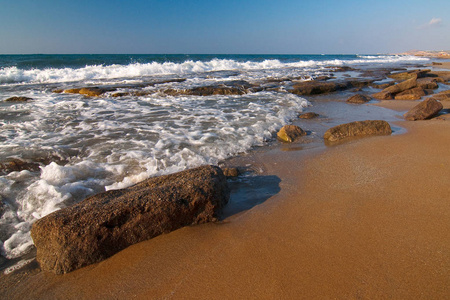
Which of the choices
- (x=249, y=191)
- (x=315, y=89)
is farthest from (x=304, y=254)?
(x=315, y=89)

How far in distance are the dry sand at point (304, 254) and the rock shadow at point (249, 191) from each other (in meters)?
0.08

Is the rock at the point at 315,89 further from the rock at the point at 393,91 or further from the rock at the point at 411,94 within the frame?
the rock at the point at 411,94

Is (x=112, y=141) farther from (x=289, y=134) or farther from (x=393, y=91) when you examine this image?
(x=393, y=91)

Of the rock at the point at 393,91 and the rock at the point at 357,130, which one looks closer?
the rock at the point at 357,130

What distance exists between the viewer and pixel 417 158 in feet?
10.8

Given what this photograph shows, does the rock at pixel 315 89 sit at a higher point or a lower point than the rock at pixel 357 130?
higher

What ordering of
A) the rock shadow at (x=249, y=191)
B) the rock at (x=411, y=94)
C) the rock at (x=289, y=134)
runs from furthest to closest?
the rock at (x=411, y=94) < the rock at (x=289, y=134) < the rock shadow at (x=249, y=191)

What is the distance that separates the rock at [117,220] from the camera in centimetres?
171

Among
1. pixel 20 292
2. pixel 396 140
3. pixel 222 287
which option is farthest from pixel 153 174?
pixel 396 140

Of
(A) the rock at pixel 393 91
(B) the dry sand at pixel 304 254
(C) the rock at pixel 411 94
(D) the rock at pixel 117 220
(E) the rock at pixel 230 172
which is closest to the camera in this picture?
(B) the dry sand at pixel 304 254

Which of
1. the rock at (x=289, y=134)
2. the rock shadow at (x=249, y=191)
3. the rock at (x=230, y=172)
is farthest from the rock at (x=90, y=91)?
the rock shadow at (x=249, y=191)

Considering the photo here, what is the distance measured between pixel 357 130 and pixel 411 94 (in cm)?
542

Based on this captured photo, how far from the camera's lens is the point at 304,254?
66.9 inches

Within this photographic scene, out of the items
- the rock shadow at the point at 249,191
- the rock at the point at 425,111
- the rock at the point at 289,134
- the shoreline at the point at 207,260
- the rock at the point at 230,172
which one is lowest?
the shoreline at the point at 207,260
